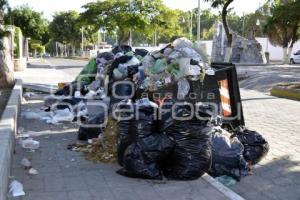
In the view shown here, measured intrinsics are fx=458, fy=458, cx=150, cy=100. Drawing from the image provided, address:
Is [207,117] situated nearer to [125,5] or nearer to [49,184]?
[49,184]

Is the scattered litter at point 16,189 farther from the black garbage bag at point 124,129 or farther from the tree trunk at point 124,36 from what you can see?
the tree trunk at point 124,36

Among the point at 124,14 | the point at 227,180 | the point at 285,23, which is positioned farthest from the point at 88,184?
the point at 124,14

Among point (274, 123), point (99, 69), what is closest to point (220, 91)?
point (274, 123)

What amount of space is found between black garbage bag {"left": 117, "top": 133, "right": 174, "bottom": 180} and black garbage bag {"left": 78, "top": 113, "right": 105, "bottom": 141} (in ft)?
6.15

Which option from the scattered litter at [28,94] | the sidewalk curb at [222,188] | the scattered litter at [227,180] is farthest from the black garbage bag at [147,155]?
the scattered litter at [28,94]

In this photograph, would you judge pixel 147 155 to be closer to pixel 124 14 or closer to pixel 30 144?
pixel 30 144

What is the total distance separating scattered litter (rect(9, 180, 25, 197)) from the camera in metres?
4.58

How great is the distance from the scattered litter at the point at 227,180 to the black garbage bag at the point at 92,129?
2.17 metres

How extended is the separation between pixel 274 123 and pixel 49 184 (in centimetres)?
565

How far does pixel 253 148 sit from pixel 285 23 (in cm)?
3170

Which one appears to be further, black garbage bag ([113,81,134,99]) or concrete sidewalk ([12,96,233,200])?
black garbage bag ([113,81,134,99])

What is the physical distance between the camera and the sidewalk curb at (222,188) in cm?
466

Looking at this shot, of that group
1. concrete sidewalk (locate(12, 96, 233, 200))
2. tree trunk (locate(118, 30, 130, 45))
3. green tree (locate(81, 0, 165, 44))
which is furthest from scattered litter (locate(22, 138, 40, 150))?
tree trunk (locate(118, 30, 130, 45))

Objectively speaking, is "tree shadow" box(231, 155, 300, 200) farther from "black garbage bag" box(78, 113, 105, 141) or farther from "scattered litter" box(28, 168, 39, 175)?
"black garbage bag" box(78, 113, 105, 141)
